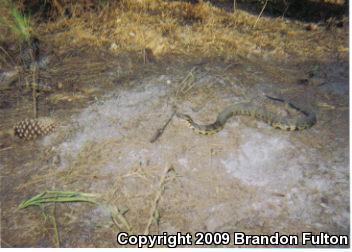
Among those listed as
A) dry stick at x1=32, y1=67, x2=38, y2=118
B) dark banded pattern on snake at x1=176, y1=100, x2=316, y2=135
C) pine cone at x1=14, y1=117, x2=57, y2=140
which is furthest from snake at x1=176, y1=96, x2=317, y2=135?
dry stick at x1=32, y1=67, x2=38, y2=118

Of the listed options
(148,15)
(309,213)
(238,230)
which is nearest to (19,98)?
(148,15)

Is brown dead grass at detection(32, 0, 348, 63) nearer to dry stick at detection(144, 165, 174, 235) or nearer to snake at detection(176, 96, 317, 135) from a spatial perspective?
snake at detection(176, 96, 317, 135)

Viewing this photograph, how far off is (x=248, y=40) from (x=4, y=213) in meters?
4.25

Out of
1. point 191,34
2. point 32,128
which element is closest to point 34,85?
point 32,128

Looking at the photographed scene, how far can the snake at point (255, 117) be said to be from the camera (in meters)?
4.16

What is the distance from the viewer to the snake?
13.6ft

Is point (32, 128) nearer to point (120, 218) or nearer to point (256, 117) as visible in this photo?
point (120, 218)

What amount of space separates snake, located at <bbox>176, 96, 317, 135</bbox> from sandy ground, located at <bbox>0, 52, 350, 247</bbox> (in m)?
0.07

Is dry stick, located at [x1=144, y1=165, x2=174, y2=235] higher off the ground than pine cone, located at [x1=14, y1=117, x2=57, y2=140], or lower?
higher

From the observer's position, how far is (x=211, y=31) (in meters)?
6.04

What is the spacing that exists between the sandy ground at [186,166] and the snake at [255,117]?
2.9 inches

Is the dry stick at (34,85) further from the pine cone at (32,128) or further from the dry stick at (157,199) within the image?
the dry stick at (157,199)

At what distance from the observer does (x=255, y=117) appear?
4402 millimetres

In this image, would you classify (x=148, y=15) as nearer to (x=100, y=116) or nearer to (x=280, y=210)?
(x=100, y=116)
